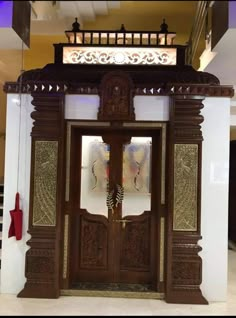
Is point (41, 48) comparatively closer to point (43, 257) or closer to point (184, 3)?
point (43, 257)

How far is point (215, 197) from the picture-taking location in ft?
13.7

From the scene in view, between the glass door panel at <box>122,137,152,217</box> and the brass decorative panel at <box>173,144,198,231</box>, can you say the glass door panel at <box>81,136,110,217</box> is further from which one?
the brass decorative panel at <box>173,144,198,231</box>

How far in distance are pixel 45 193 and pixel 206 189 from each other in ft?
6.00

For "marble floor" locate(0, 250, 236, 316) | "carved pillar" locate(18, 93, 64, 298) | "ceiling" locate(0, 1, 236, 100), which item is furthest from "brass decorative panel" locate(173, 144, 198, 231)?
"carved pillar" locate(18, 93, 64, 298)

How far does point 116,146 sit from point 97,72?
0.91 m

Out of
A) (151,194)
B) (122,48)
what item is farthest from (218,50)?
(151,194)

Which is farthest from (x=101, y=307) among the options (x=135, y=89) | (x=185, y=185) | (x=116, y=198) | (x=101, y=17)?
(x=101, y=17)

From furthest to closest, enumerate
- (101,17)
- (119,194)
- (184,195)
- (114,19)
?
(119,194), (184,195), (114,19), (101,17)

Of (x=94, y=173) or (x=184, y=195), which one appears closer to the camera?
(x=184, y=195)

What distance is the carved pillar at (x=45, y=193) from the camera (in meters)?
4.12

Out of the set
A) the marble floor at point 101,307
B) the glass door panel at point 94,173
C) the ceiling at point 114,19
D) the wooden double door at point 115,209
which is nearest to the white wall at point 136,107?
the wooden double door at point 115,209

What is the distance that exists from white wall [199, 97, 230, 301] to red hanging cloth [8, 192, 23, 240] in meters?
2.06

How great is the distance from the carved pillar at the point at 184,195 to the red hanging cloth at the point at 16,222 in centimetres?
167

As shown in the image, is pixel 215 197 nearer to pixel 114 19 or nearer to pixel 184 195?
pixel 184 195
